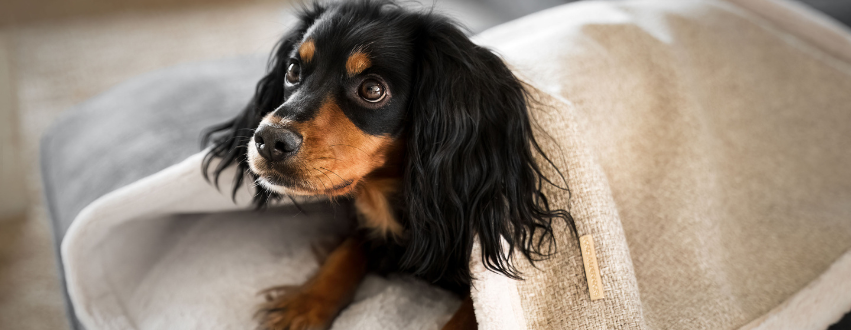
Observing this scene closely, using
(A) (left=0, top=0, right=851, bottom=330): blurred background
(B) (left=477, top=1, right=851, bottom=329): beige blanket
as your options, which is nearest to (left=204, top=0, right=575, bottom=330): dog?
(B) (left=477, top=1, right=851, bottom=329): beige blanket

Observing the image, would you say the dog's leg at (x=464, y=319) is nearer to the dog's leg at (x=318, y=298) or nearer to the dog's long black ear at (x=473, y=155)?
the dog's long black ear at (x=473, y=155)

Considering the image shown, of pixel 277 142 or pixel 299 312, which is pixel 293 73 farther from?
pixel 299 312

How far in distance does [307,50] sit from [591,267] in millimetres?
754

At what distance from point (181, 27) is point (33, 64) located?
942 millimetres

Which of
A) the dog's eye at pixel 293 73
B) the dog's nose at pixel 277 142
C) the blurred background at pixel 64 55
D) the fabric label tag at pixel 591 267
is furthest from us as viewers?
the blurred background at pixel 64 55

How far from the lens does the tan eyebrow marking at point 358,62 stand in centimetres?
111

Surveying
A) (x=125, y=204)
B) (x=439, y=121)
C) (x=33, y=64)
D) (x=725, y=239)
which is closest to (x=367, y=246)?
(x=439, y=121)

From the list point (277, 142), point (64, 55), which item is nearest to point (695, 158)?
point (277, 142)

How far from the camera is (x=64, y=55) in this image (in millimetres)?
3463

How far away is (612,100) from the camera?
55.1 inches

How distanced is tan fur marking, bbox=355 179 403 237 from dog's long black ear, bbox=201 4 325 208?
22 cm

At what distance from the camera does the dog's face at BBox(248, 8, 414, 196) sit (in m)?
1.03

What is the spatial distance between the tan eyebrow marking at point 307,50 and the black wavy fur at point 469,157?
197mm

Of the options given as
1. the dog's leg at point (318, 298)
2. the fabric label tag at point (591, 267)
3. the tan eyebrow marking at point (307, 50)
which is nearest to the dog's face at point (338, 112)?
the tan eyebrow marking at point (307, 50)
